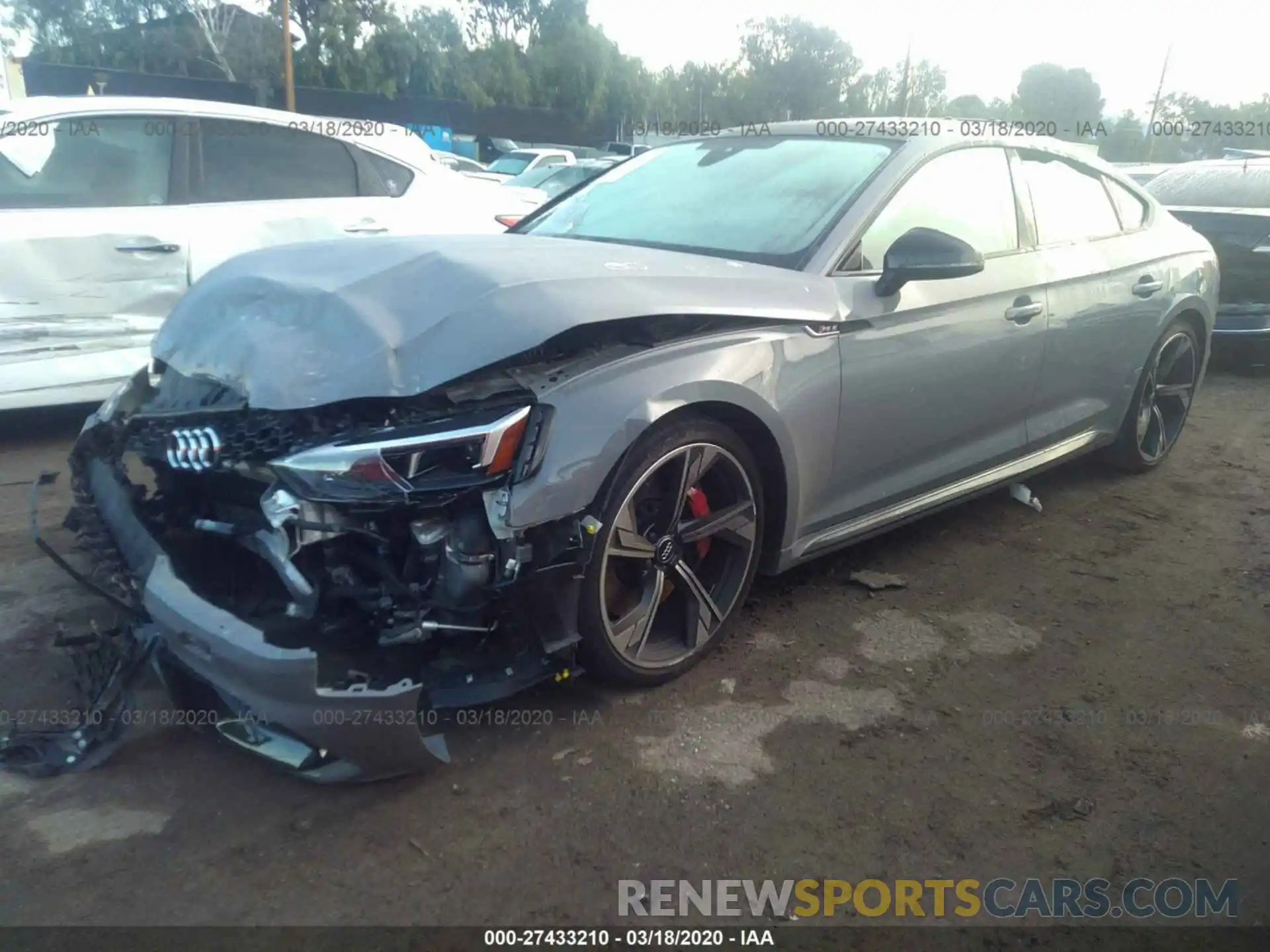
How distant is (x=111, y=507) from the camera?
9.39 ft

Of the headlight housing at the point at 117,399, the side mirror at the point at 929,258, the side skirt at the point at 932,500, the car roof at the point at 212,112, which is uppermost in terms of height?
the car roof at the point at 212,112

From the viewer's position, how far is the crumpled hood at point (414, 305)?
2.47 meters

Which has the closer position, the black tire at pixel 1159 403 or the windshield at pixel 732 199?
the windshield at pixel 732 199

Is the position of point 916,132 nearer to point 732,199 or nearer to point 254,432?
point 732,199

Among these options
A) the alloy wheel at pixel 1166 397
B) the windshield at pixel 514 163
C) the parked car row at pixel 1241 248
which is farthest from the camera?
the windshield at pixel 514 163

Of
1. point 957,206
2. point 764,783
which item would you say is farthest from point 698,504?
point 957,206

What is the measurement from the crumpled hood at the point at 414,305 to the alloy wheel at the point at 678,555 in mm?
471

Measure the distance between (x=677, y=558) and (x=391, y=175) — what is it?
3972mm

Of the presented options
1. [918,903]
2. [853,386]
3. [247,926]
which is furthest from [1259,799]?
[247,926]

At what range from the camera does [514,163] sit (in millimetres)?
21219

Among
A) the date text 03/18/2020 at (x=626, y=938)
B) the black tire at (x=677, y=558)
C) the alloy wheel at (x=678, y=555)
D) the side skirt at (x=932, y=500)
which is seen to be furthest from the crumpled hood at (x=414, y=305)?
the date text 03/18/2020 at (x=626, y=938)

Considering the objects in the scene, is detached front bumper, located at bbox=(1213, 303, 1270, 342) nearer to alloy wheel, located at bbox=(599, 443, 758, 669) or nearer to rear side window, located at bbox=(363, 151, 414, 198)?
rear side window, located at bbox=(363, 151, 414, 198)

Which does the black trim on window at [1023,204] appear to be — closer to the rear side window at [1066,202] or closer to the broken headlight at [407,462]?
the rear side window at [1066,202]

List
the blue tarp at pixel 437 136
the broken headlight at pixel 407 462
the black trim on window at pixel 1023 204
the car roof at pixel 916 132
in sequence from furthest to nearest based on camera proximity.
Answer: the blue tarp at pixel 437 136, the black trim on window at pixel 1023 204, the car roof at pixel 916 132, the broken headlight at pixel 407 462
